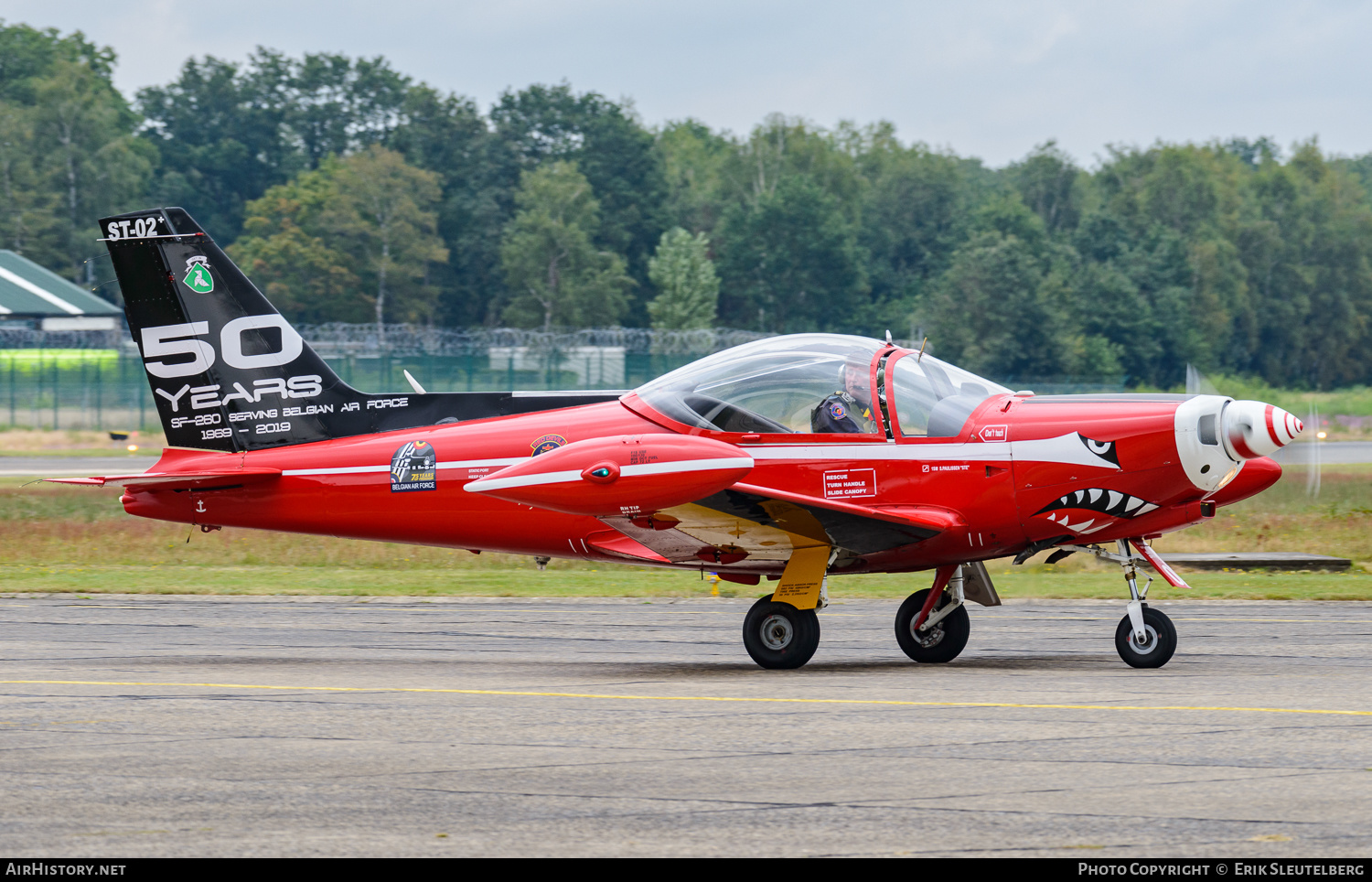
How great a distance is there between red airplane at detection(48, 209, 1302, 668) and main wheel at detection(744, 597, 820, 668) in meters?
0.01

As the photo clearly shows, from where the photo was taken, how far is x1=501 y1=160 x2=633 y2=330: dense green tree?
9131 centimetres

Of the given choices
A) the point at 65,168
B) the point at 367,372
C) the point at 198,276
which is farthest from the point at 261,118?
the point at 198,276

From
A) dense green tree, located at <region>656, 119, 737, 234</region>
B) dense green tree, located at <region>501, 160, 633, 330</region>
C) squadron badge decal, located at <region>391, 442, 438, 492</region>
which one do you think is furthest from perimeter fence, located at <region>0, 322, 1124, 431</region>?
dense green tree, located at <region>656, 119, 737, 234</region>

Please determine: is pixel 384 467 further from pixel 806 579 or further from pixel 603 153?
pixel 603 153

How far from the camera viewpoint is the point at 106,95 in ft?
367

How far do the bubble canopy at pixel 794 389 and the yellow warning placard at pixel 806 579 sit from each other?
0.90 metres

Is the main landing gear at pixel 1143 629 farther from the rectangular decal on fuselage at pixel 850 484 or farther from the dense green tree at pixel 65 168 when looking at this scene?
the dense green tree at pixel 65 168

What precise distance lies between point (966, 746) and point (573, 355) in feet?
148

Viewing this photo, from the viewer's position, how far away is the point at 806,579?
1152 centimetres

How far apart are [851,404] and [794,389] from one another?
423 mm

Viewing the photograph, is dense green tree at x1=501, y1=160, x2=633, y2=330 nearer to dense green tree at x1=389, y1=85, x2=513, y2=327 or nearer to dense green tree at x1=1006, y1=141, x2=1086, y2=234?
dense green tree at x1=389, y1=85, x2=513, y2=327

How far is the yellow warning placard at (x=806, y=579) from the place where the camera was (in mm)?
11508

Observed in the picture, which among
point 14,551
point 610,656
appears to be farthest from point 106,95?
point 610,656
